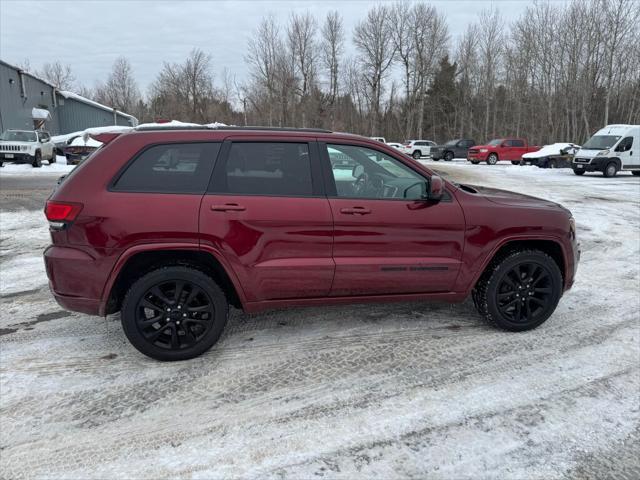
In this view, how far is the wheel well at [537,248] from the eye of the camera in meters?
3.98

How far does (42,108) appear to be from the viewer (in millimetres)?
33188

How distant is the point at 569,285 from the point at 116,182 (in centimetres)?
399

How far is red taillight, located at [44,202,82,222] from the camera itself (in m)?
3.18

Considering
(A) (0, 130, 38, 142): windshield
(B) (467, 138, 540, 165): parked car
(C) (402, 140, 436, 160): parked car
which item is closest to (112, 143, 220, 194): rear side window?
(A) (0, 130, 38, 142): windshield

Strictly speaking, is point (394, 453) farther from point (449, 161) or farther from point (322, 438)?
point (449, 161)

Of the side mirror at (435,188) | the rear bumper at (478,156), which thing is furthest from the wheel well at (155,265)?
the rear bumper at (478,156)

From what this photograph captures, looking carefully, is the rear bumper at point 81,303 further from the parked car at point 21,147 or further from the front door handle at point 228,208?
the parked car at point 21,147

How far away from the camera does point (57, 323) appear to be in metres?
4.15


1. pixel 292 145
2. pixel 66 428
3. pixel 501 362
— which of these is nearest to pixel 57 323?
pixel 66 428

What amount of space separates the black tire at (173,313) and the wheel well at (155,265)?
0.27 feet

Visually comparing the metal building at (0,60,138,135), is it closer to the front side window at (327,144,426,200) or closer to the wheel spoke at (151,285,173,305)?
the wheel spoke at (151,285,173,305)

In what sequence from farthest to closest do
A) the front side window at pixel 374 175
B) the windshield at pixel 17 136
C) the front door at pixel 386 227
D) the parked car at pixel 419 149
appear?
the parked car at pixel 419 149, the windshield at pixel 17 136, the front side window at pixel 374 175, the front door at pixel 386 227

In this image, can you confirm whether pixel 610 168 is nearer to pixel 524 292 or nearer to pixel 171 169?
pixel 524 292

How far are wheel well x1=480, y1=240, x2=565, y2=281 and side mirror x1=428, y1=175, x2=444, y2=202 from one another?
0.81m
